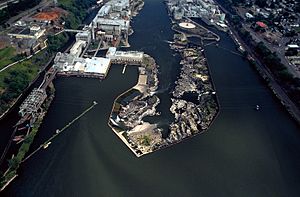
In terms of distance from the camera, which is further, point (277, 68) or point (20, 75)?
point (277, 68)

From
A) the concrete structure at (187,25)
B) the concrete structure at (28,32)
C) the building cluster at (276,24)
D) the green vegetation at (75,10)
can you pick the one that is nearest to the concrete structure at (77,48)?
the concrete structure at (28,32)

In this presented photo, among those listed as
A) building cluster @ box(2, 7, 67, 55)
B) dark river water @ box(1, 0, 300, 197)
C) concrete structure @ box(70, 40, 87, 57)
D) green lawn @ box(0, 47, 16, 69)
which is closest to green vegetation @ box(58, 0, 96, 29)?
building cluster @ box(2, 7, 67, 55)

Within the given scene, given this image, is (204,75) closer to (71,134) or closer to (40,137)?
(71,134)

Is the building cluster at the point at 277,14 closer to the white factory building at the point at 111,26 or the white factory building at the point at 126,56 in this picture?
the white factory building at the point at 111,26

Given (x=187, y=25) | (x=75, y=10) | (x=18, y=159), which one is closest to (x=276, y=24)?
(x=187, y=25)

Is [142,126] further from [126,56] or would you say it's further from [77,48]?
[77,48]

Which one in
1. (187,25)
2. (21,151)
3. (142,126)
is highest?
(187,25)

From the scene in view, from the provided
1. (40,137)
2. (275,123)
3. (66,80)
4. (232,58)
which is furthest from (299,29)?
(40,137)

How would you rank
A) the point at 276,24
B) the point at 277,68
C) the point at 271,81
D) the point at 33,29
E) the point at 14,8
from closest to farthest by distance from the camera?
1. the point at 271,81
2. the point at 277,68
3. the point at 33,29
4. the point at 14,8
5. the point at 276,24
